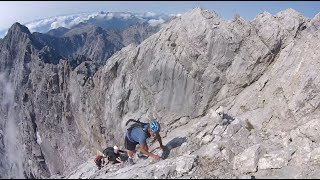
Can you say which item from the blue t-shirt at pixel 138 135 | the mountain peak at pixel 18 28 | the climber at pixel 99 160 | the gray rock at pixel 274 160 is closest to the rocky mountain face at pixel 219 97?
the gray rock at pixel 274 160

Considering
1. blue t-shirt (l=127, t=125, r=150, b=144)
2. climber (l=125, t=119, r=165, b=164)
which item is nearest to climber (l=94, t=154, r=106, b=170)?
climber (l=125, t=119, r=165, b=164)

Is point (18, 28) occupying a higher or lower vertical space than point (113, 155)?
lower

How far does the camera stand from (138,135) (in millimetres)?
19875

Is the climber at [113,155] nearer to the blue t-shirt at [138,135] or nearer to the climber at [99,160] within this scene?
the climber at [99,160]

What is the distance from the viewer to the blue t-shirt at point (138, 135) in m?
19.7

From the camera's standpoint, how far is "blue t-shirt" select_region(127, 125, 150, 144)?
19688 mm

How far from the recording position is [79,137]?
212ft

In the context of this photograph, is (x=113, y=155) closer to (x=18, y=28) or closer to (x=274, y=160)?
(x=274, y=160)

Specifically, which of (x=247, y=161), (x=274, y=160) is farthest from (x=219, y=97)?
(x=274, y=160)

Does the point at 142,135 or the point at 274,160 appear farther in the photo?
the point at 142,135

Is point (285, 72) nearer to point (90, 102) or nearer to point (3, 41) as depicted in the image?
point (90, 102)

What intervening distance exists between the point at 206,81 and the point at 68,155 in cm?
4968

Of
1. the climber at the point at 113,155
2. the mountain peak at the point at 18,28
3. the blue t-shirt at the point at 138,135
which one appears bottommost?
the mountain peak at the point at 18,28

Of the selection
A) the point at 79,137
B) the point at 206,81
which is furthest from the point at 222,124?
the point at 79,137
